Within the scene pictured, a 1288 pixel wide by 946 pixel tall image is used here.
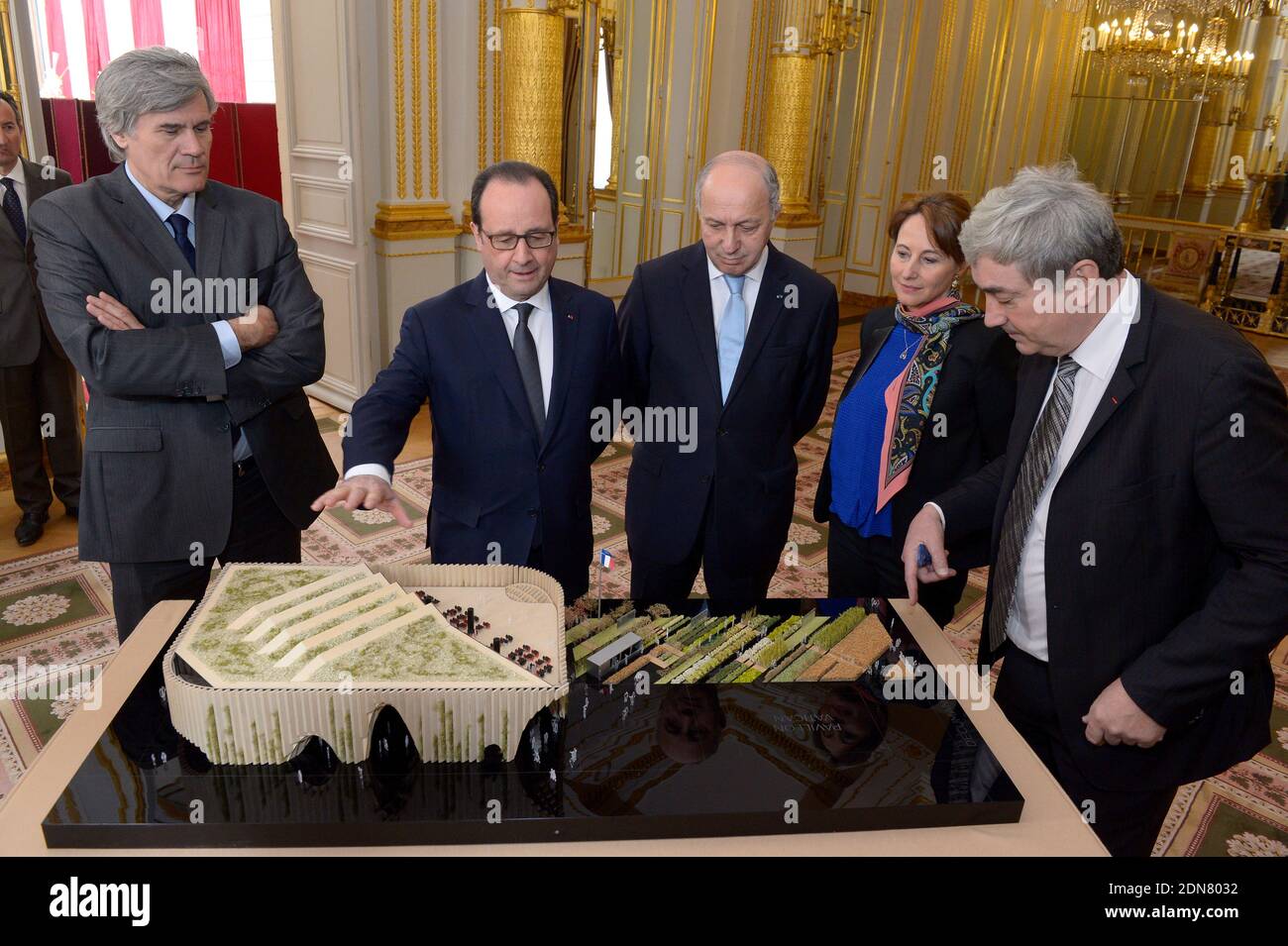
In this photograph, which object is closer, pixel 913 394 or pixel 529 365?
pixel 529 365

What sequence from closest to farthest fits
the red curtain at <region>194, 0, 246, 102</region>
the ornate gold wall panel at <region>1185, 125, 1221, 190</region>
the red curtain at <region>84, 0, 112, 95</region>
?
the red curtain at <region>84, 0, 112, 95</region>
the red curtain at <region>194, 0, 246, 102</region>
the ornate gold wall panel at <region>1185, 125, 1221, 190</region>

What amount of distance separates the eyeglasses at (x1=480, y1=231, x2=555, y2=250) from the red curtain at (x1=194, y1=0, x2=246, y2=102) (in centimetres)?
793

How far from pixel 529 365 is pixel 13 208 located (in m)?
3.33

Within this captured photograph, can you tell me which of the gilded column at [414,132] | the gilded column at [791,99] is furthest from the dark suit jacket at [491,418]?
the gilded column at [791,99]

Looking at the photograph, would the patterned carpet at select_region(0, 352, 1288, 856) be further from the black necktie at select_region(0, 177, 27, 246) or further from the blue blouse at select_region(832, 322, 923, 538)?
the black necktie at select_region(0, 177, 27, 246)

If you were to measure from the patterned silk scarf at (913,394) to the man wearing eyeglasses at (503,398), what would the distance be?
2.67ft

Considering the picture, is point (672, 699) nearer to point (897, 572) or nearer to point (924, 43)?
point (897, 572)

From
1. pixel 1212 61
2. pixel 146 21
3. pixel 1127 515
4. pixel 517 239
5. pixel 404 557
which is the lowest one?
pixel 404 557

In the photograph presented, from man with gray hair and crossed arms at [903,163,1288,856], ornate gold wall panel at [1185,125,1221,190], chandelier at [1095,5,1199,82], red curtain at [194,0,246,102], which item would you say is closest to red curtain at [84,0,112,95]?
red curtain at [194,0,246,102]

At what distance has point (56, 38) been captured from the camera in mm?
7914

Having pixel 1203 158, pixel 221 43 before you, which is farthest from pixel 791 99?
pixel 1203 158

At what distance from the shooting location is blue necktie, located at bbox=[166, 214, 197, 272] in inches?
92.4

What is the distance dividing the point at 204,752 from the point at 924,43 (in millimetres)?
11249

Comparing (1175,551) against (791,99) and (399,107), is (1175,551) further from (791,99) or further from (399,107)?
(791,99)
